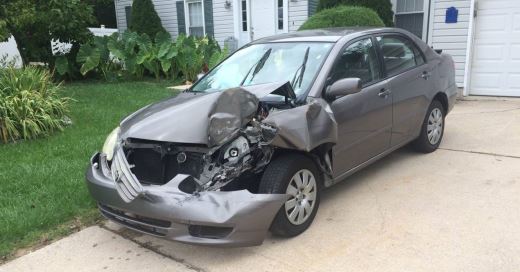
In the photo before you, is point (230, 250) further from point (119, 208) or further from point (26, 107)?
point (26, 107)

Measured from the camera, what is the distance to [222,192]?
332 centimetres

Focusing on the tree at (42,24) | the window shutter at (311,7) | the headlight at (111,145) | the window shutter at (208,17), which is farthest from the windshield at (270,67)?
the window shutter at (208,17)

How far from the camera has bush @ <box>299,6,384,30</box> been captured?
9.07m

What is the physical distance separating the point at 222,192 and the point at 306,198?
2.79 feet

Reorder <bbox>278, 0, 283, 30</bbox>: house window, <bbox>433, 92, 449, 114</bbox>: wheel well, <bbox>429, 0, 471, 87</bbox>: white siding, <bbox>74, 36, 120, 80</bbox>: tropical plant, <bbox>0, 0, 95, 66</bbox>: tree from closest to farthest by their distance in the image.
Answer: <bbox>433, 92, 449, 114</bbox>: wheel well, <bbox>0, 0, 95, 66</bbox>: tree, <bbox>429, 0, 471, 87</bbox>: white siding, <bbox>74, 36, 120, 80</bbox>: tropical plant, <bbox>278, 0, 283, 30</bbox>: house window

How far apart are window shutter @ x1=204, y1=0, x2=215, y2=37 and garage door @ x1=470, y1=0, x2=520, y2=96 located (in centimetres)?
843

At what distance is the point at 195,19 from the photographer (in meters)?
16.0

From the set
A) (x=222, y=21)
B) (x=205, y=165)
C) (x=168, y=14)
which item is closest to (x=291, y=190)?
(x=205, y=165)

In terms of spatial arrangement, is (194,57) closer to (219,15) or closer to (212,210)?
(219,15)

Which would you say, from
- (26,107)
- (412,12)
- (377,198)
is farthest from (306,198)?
(412,12)

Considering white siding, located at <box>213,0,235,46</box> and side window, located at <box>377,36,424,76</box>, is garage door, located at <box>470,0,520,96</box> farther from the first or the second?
white siding, located at <box>213,0,235,46</box>

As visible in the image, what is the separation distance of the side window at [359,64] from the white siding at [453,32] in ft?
19.2

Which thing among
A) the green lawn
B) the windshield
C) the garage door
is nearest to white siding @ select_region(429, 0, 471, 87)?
the garage door

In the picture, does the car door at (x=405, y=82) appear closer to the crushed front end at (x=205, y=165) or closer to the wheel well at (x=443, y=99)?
the wheel well at (x=443, y=99)
